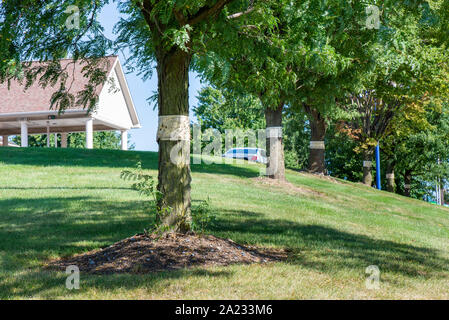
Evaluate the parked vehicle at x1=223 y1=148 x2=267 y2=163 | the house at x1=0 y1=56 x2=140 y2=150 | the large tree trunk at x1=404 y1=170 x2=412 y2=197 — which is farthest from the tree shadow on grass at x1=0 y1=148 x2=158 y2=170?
the large tree trunk at x1=404 y1=170 x2=412 y2=197

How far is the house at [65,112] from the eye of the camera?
1070 inches

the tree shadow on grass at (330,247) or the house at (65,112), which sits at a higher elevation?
the house at (65,112)

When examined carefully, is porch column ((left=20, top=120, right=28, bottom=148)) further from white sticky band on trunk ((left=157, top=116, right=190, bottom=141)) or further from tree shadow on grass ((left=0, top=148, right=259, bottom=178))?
white sticky band on trunk ((left=157, top=116, right=190, bottom=141))

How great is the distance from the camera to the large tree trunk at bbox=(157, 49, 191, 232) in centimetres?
677

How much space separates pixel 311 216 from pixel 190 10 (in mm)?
6668

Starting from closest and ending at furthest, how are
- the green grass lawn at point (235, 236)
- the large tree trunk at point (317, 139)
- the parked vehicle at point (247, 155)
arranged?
the green grass lawn at point (235, 236), the large tree trunk at point (317, 139), the parked vehicle at point (247, 155)

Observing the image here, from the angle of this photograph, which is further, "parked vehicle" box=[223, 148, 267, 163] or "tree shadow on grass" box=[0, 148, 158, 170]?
"parked vehicle" box=[223, 148, 267, 163]

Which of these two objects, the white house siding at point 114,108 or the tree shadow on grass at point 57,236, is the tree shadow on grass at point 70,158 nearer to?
the white house siding at point 114,108

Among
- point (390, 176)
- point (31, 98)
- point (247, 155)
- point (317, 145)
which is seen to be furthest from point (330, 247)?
point (390, 176)

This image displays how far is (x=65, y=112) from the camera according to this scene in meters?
26.9

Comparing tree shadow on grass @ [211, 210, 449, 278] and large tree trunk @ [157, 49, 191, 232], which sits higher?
large tree trunk @ [157, 49, 191, 232]

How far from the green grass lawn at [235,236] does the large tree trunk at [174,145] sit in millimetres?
1450

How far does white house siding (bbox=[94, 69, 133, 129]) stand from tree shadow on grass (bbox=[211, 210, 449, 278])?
798 inches

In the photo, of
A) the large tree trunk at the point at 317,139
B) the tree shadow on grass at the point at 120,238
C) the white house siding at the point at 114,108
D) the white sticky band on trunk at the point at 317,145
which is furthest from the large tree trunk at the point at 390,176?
the tree shadow on grass at the point at 120,238
